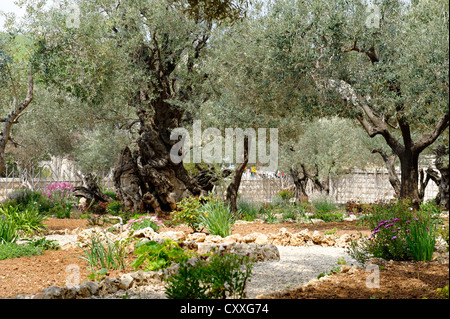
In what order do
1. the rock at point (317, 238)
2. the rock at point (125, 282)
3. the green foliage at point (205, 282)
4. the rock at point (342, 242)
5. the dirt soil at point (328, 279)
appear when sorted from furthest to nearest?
1. the rock at point (317, 238)
2. the rock at point (342, 242)
3. the rock at point (125, 282)
4. the dirt soil at point (328, 279)
5. the green foliage at point (205, 282)

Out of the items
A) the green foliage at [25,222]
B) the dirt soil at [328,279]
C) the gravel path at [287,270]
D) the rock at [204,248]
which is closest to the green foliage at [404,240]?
the dirt soil at [328,279]

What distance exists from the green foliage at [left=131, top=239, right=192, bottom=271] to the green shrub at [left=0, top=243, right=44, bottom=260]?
1.92 metres

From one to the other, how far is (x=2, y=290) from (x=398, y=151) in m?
8.79

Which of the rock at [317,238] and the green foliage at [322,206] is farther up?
the rock at [317,238]

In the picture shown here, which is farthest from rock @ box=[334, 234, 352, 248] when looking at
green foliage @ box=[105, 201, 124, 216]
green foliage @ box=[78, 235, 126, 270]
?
green foliage @ box=[105, 201, 124, 216]

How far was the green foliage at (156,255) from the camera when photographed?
5.44 meters

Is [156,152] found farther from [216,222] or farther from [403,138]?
[403,138]

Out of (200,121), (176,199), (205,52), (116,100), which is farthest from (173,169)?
(205,52)

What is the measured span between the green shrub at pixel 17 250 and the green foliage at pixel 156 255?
6.31ft

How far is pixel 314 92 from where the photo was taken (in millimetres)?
9734

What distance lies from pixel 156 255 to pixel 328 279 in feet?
7.21

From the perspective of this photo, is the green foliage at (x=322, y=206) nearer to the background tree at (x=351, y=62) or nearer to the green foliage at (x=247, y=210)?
the green foliage at (x=247, y=210)

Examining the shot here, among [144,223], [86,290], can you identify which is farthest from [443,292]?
[144,223]
